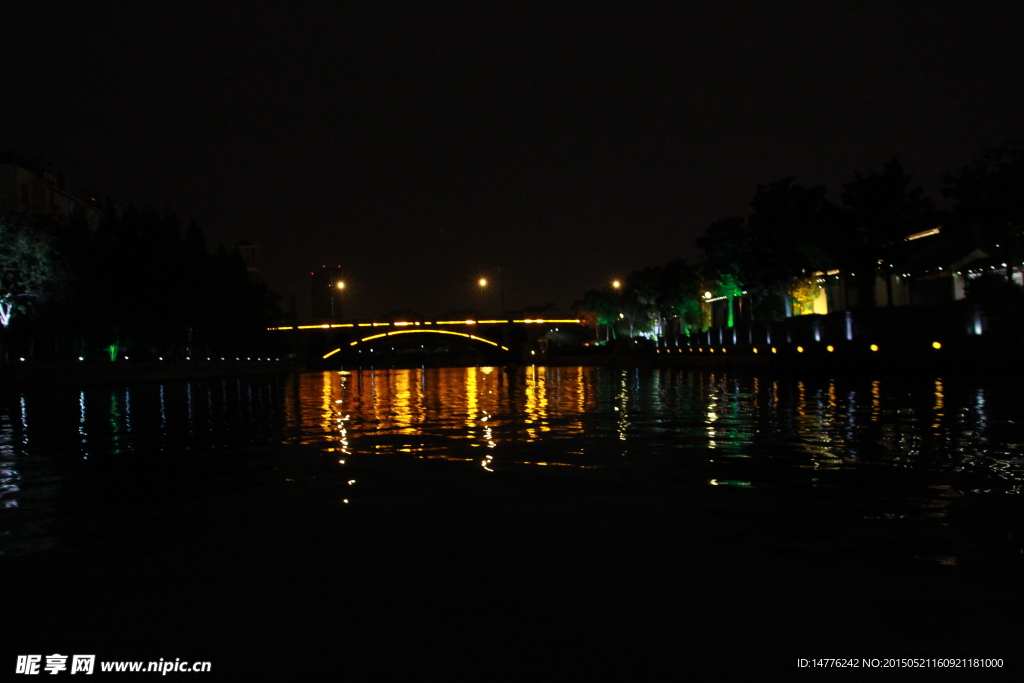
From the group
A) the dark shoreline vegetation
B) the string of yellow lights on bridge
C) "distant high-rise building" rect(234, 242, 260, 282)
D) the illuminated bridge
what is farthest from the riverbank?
"distant high-rise building" rect(234, 242, 260, 282)

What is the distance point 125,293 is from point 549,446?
61.4m

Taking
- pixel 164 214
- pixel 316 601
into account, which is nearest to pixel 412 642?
pixel 316 601

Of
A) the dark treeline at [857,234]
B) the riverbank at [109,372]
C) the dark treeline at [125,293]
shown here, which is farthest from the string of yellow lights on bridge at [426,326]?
the dark treeline at [857,234]

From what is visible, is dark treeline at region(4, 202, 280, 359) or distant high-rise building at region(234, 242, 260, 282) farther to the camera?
distant high-rise building at region(234, 242, 260, 282)

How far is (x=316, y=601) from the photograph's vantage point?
555 centimetres

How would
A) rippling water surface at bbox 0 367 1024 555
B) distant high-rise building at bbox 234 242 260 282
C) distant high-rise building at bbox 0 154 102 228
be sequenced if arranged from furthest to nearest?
distant high-rise building at bbox 234 242 260 282 → distant high-rise building at bbox 0 154 102 228 → rippling water surface at bbox 0 367 1024 555

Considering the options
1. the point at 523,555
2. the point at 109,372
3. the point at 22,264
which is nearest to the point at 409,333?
the point at 109,372

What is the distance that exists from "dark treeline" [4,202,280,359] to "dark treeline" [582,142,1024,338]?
43.0 metres

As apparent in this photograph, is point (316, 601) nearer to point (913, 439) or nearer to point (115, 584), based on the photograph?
point (115, 584)

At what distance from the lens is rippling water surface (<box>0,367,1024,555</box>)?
9523 millimetres

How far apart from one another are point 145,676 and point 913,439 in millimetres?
11900

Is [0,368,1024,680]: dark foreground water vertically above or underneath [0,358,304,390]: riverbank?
underneath

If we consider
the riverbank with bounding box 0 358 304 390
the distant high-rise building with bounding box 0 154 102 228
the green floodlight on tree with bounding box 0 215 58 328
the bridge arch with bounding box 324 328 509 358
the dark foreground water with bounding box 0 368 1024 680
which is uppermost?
the distant high-rise building with bounding box 0 154 102 228

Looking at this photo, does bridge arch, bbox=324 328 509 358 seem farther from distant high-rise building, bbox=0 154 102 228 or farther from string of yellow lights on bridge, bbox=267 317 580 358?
distant high-rise building, bbox=0 154 102 228
